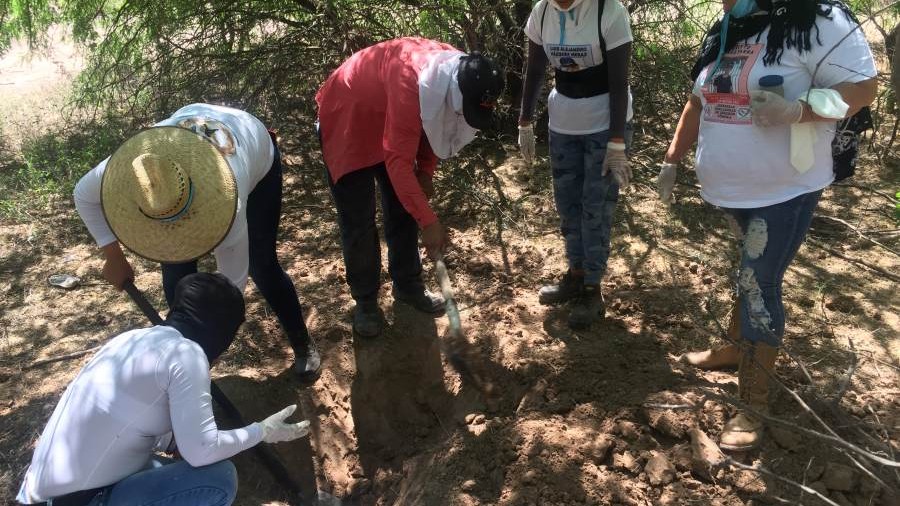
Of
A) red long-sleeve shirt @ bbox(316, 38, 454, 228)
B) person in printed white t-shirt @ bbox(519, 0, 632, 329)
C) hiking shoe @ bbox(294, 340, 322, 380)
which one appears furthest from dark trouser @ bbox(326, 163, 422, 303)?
person in printed white t-shirt @ bbox(519, 0, 632, 329)

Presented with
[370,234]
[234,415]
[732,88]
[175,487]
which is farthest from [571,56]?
[175,487]

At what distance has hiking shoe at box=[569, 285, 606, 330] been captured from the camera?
2912 mm

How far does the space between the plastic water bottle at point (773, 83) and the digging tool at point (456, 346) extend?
4.49 ft

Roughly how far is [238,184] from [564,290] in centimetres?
169

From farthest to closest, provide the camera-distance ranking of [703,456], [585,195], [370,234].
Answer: [370,234] < [585,195] < [703,456]

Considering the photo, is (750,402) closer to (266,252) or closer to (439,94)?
(439,94)

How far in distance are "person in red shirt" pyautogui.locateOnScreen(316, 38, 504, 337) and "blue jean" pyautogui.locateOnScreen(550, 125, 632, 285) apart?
1.62 feet

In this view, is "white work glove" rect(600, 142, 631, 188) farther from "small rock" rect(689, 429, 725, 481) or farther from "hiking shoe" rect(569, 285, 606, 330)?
"small rock" rect(689, 429, 725, 481)

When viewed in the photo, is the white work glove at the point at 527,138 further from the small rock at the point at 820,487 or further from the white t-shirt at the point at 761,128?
the small rock at the point at 820,487

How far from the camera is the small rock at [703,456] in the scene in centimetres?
209

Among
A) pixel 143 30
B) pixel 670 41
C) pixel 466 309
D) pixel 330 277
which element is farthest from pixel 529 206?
pixel 143 30

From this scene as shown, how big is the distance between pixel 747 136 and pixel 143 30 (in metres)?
4.70

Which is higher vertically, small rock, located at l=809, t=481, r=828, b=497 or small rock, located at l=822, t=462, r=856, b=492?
small rock, located at l=822, t=462, r=856, b=492

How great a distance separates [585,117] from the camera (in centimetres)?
253
